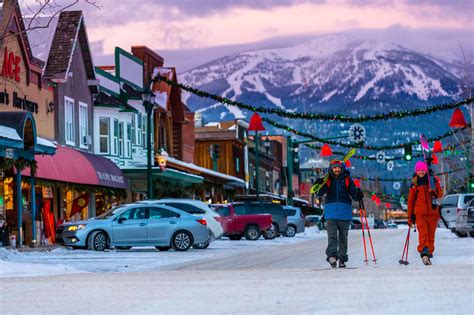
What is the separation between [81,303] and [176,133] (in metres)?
56.1

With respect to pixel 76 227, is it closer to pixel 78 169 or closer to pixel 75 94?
pixel 78 169

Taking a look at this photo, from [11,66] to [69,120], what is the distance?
802 centimetres

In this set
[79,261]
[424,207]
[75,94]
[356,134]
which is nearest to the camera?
[424,207]

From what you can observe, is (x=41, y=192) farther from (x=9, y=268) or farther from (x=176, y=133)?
(x=176, y=133)

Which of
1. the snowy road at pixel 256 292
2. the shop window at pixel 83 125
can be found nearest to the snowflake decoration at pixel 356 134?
the shop window at pixel 83 125

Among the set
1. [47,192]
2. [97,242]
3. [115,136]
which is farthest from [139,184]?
[97,242]

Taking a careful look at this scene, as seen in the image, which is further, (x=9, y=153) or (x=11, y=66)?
(x=11, y=66)

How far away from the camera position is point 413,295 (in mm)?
14180

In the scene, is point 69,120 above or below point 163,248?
above

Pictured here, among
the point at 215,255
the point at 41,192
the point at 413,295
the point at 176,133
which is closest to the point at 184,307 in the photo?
the point at 413,295

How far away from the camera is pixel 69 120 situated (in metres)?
48.6

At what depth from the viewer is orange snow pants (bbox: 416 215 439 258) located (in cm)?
2262

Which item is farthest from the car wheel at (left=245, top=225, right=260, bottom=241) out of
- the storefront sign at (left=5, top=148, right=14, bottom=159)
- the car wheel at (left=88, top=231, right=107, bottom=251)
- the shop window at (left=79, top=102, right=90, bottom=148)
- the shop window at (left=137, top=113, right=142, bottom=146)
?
the storefront sign at (left=5, top=148, right=14, bottom=159)

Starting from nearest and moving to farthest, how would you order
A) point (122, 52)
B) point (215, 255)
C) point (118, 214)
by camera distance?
point (215, 255) → point (118, 214) → point (122, 52)
